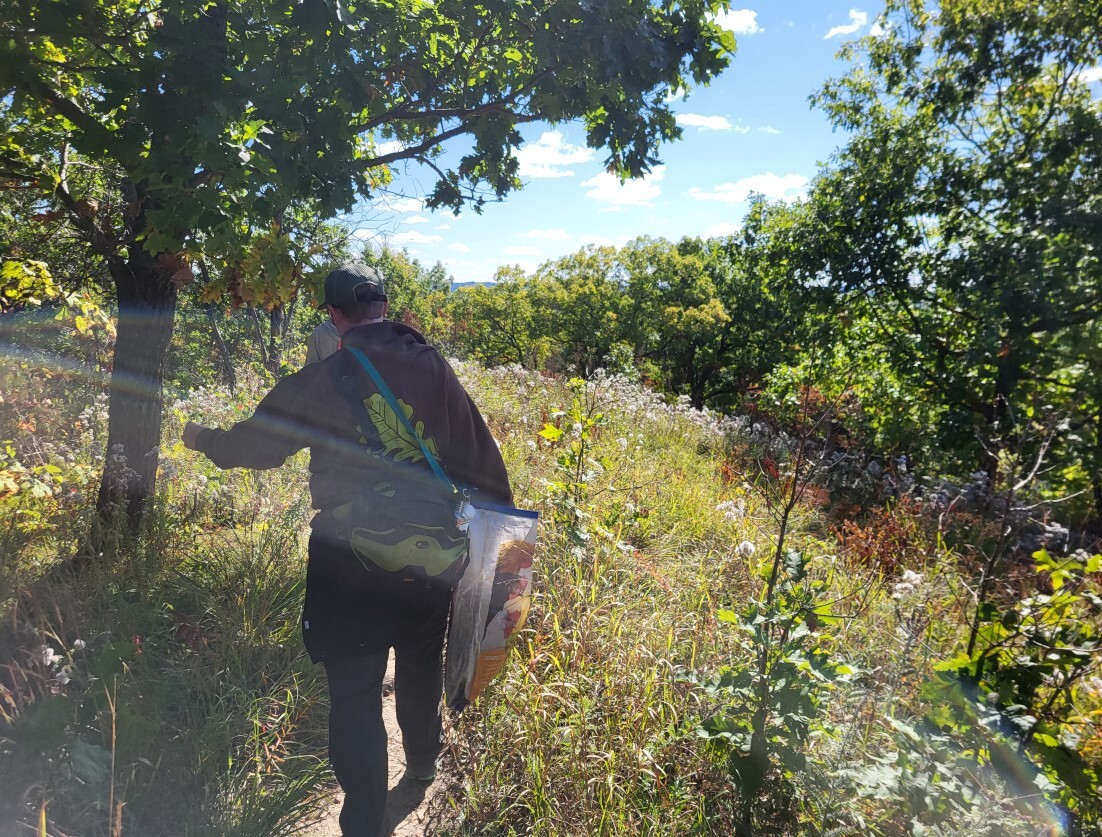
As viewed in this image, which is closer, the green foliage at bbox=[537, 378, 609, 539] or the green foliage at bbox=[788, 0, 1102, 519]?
the green foliage at bbox=[537, 378, 609, 539]

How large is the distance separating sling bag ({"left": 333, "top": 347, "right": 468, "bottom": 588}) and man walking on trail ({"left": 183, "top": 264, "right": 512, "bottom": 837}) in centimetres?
2

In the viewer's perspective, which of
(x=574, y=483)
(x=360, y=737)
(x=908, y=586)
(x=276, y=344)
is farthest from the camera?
(x=276, y=344)

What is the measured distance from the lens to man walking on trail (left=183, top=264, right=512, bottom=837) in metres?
1.86

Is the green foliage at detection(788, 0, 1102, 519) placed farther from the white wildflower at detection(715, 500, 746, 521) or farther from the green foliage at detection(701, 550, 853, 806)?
the green foliage at detection(701, 550, 853, 806)

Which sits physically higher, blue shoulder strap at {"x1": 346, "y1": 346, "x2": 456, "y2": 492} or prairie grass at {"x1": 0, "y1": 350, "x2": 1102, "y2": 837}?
blue shoulder strap at {"x1": 346, "y1": 346, "x2": 456, "y2": 492}

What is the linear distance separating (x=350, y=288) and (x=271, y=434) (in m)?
0.59

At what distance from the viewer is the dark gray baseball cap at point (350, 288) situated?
2012 mm

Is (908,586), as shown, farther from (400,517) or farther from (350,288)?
(350,288)

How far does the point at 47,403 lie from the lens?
502 centimetres

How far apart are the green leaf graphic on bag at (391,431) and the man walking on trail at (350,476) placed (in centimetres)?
1

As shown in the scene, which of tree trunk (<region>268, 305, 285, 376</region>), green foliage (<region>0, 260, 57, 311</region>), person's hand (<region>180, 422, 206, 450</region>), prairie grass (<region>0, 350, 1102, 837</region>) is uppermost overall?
green foliage (<region>0, 260, 57, 311</region>)

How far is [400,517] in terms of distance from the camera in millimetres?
1822

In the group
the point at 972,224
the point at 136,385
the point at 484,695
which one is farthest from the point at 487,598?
the point at 972,224

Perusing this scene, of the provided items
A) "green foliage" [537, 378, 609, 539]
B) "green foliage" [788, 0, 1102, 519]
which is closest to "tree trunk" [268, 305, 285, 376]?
"green foliage" [537, 378, 609, 539]
